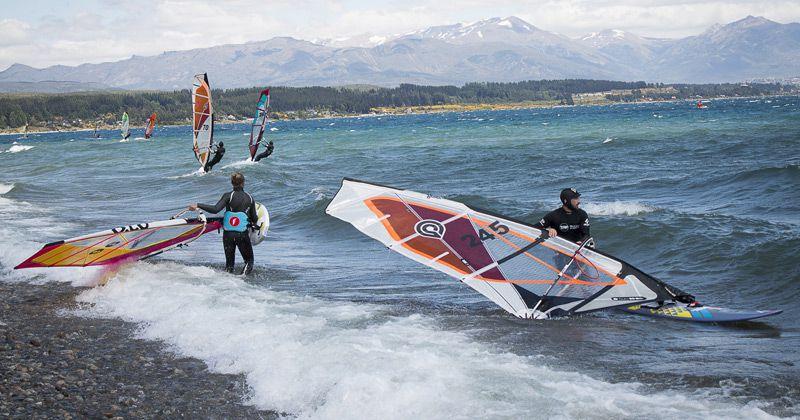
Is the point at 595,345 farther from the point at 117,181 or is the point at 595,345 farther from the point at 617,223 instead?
the point at 117,181

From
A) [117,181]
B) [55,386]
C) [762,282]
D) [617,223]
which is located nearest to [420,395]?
[55,386]

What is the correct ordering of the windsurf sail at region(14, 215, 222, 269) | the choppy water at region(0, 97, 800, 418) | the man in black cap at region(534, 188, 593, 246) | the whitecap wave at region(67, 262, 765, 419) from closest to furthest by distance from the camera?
the whitecap wave at region(67, 262, 765, 419), the choppy water at region(0, 97, 800, 418), the man in black cap at region(534, 188, 593, 246), the windsurf sail at region(14, 215, 222, 269)

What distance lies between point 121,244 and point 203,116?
10.0 m

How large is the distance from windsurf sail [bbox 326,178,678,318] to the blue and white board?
0.11m

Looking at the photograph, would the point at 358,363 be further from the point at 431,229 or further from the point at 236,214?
the point at 236,214

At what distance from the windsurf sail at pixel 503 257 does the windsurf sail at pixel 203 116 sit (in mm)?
11494

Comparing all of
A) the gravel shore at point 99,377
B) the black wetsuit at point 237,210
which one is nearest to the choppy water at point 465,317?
the gravel shore at point 99,377

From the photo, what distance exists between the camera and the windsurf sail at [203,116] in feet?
64.4

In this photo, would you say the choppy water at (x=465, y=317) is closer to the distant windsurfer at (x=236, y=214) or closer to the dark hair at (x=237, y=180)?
the distant windsurfer at (x=236, y=214)

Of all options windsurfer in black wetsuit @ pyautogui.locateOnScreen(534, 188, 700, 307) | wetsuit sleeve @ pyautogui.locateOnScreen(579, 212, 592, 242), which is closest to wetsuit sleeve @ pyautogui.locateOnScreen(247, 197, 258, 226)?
windsurfer in black wetsuit @ pyautogui.locateOnScreen(534, 188, 700, 307)

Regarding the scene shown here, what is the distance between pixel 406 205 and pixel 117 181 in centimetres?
2543

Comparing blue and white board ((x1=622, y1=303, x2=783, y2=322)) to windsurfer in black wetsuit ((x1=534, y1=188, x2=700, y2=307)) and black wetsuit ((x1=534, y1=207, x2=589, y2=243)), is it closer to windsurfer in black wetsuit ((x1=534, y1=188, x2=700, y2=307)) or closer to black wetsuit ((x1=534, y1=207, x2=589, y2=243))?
windsurfer in black wetsuit ((x1=534, y1=188, x2=700, y2=307))

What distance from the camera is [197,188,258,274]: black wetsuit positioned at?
10242 mm

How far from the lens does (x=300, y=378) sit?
6176mm
